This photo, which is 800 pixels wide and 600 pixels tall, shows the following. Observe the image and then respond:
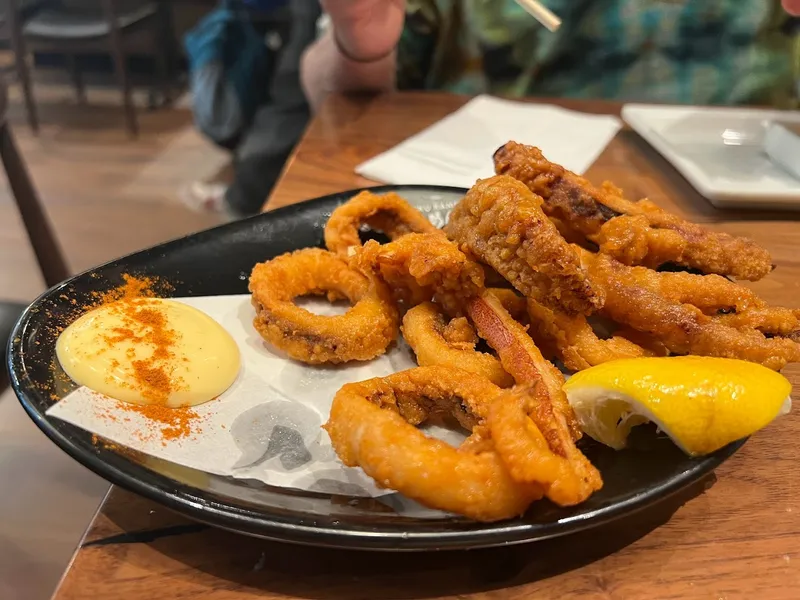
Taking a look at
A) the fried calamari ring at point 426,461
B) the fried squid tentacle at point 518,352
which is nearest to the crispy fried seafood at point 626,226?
the fried squid tentacle at point 518,352

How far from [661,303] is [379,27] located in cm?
179

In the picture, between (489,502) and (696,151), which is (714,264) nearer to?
(489,502)

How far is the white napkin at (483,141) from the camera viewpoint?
210 centimetres

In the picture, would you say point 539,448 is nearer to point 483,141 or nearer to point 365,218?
point 365,218

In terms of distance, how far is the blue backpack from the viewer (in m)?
4.39

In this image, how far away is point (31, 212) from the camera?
94.4 inches

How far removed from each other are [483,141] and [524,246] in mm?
1328

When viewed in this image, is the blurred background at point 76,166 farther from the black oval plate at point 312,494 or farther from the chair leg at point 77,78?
the black oval plate at point 312,494

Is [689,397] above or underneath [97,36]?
above

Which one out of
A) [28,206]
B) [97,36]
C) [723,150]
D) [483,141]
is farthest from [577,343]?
[97,36]

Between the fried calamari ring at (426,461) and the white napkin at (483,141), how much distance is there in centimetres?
120

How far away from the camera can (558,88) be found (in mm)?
2916

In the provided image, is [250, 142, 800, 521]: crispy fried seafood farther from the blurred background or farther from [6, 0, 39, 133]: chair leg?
[6, 0, 39, 133]: chair leg

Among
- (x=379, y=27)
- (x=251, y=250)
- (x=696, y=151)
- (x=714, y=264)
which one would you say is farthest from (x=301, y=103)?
(x=714, y=264)
